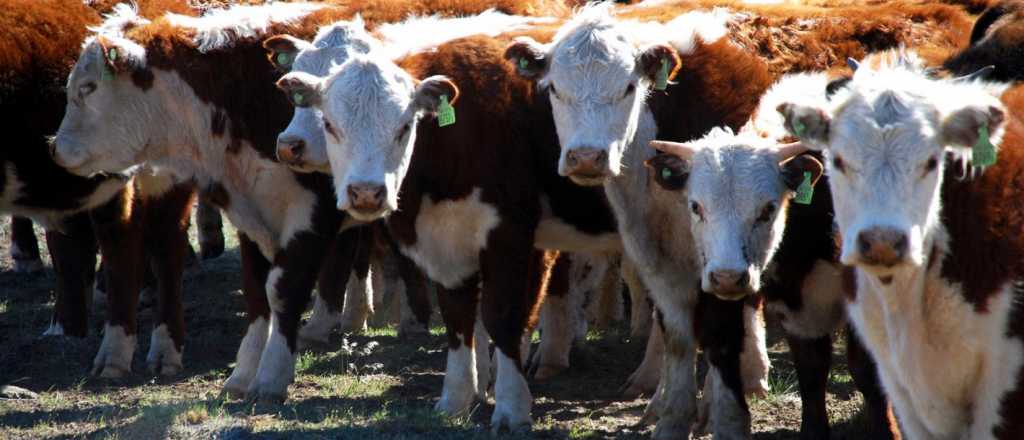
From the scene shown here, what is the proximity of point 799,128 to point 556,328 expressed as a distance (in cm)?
466

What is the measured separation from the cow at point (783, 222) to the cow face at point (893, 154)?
1227mm

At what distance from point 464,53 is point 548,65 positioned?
2.63 ft

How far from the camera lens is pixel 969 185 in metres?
5.66

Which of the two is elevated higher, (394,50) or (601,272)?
(394,50)

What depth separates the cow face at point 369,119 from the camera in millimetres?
7977

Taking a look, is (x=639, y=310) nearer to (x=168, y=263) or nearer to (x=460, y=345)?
(x=460, y=345)

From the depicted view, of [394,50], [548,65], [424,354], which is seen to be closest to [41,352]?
[424,354]

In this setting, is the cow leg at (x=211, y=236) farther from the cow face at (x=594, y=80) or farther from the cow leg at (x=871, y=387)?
the cow leg at (x=871, y=387)

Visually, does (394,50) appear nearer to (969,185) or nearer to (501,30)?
(501,30)

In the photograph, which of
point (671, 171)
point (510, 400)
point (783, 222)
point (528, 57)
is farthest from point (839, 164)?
point (510, 400)

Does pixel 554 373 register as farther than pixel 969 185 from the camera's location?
Yes

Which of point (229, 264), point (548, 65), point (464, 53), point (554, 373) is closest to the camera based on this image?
point (548, 65)

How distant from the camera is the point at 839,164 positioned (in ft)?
18.6

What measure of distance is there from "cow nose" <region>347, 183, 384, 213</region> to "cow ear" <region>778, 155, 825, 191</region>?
220cm
